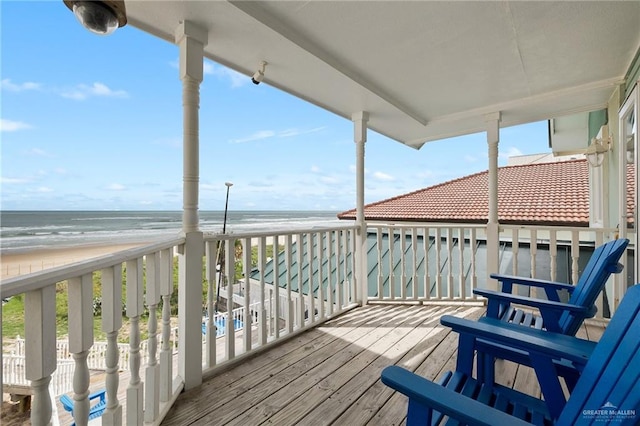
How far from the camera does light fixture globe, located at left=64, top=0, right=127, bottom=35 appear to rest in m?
1.02

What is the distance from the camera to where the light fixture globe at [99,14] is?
1018 mm

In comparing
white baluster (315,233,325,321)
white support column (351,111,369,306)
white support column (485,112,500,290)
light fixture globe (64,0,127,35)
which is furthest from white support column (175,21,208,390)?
white support column (485,112,500,290)

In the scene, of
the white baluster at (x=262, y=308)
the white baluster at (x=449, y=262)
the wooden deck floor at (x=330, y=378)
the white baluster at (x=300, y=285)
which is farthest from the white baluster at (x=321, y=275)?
the white baluster at (x=449, y=262)

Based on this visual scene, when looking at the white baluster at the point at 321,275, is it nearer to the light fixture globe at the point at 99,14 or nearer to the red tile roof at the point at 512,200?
the light fixture globe at the point at 99,14

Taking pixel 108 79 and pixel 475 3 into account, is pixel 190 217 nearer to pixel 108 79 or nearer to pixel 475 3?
pixel 475 3

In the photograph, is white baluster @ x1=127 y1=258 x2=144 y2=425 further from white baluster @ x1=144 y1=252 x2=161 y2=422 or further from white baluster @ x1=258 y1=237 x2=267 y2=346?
white baluster @ x1=258 y1=237 x2=267 y2=346

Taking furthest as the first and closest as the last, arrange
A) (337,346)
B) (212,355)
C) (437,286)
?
(437,286) < (337,346) < (212,355)

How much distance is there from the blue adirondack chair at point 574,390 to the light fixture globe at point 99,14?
1487 millimetres

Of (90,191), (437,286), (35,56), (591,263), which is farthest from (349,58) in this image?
(90,191)

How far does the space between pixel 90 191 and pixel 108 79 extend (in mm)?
6998

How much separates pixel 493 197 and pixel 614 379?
115 inches

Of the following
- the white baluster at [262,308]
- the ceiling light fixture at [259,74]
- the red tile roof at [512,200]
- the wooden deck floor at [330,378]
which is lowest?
the wooden deck floor at [330,378]

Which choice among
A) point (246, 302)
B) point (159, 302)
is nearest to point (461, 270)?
point (246, 302)

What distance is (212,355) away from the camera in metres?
1.98
